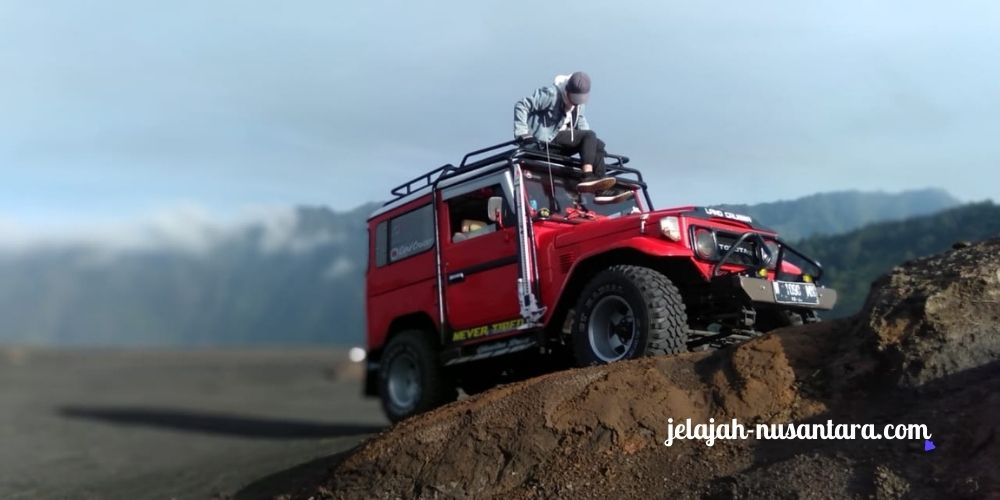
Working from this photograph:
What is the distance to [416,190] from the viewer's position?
10.6 metres

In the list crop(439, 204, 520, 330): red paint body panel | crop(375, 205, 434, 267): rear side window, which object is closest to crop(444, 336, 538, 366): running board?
crop(439, 204, 520, 330): red paint body panel

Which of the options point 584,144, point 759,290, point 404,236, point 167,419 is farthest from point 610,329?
point 167,419

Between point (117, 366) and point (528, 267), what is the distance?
3149cm

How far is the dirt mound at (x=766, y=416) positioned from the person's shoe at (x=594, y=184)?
2.48 meters

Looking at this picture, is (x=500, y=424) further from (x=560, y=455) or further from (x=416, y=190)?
(x=416, y=190)

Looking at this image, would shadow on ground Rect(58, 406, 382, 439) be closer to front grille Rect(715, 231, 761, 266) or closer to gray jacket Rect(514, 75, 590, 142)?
gray jacket Rect(514, 75, 590, 142)

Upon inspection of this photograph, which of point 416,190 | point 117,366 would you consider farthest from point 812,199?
point 117,366

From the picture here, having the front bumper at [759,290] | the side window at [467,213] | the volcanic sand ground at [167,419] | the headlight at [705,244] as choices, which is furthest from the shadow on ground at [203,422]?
the front bumper at [759,290]

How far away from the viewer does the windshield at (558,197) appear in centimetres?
951

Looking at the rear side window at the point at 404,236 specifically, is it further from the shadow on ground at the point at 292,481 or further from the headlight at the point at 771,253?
the headlight at the point at 771,253

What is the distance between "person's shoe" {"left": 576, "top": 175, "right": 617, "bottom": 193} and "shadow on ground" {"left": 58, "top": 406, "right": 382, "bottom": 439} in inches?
334

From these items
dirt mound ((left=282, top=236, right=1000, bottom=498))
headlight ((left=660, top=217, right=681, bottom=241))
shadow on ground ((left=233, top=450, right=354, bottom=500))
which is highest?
headlight ((left=660, top=217, right=681, bottom=241))

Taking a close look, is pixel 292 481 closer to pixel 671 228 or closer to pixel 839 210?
pixel 671 228

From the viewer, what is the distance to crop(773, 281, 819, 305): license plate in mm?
8023
